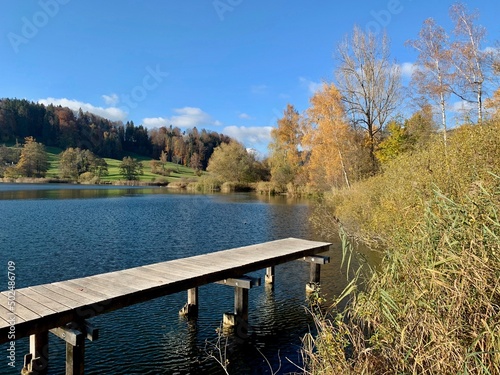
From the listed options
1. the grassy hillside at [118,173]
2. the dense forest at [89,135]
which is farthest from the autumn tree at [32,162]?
the dense forest at [89,135]

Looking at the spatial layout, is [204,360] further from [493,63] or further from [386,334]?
[493,63]

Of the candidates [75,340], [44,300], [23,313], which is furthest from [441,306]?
[44,300]

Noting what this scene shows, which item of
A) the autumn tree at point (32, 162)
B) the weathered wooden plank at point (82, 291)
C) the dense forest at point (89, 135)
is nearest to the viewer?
the weathered wooden plank at point (82, 291)

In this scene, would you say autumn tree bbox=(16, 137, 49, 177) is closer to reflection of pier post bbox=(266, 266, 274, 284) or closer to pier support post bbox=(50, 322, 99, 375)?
reflection of pier post bbox=(266, 266, 274, 284)

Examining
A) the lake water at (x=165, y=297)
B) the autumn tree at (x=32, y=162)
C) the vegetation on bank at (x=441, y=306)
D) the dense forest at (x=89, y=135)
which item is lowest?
the lake water at (x=165, y=297)

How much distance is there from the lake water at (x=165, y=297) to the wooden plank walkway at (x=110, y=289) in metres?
1.18

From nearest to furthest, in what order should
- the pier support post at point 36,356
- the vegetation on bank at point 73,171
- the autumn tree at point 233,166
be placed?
1. the pier support post at point 36,356
2. the autumn tree at point 233,166
3. the vegetation on bank at point 73,171

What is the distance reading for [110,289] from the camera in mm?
6465

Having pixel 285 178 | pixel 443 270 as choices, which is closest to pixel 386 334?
pixel 443 270

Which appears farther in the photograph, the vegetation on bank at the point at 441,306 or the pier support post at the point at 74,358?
the pier support post at the point at 74,358

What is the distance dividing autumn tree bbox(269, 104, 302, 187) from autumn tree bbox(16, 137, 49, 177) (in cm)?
6108

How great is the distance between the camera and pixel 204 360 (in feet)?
22.2

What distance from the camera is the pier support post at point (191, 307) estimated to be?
8.73 m

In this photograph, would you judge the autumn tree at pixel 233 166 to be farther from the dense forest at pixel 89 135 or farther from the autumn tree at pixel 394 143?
the dense forest at pixel 89 135
